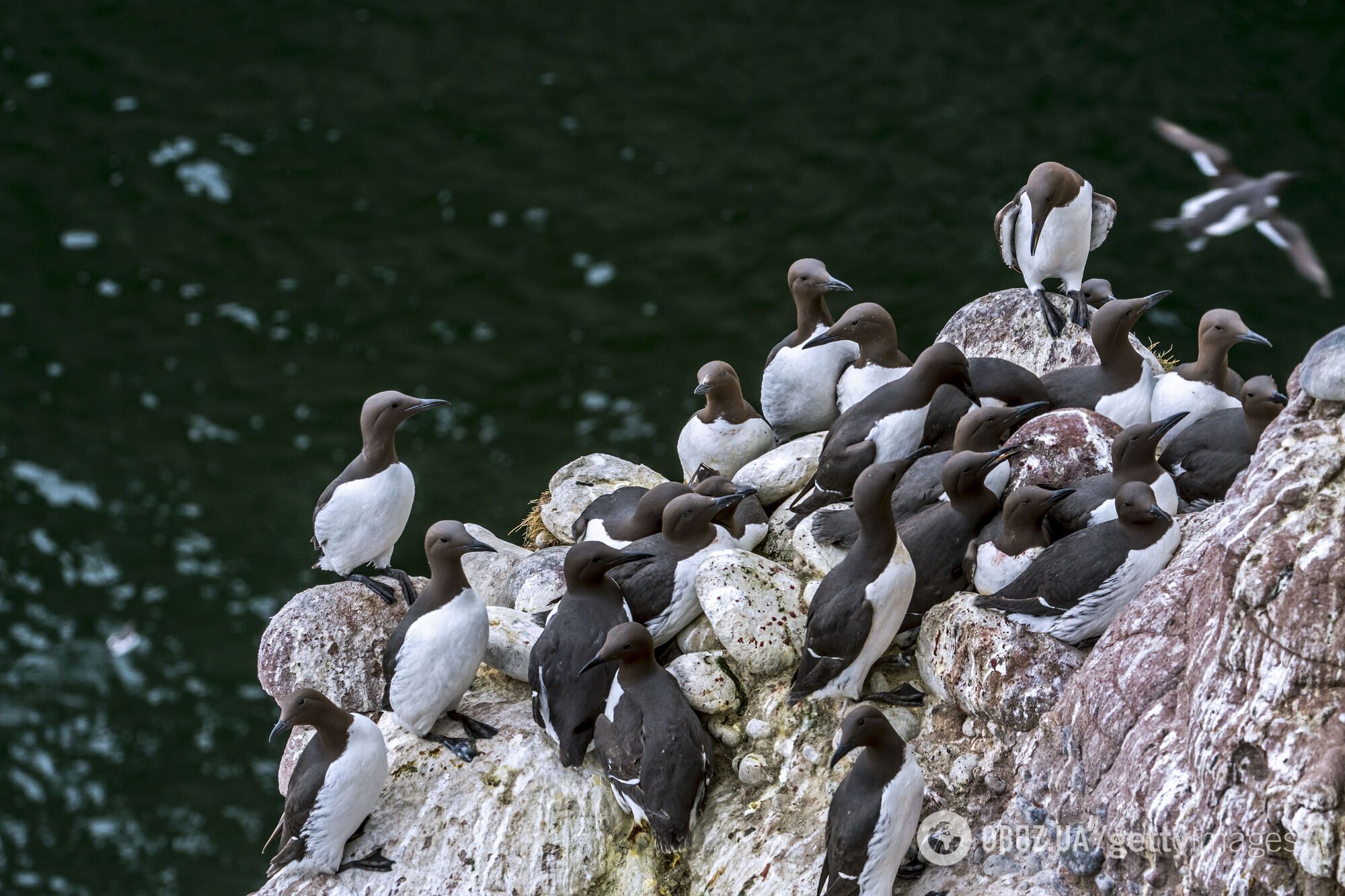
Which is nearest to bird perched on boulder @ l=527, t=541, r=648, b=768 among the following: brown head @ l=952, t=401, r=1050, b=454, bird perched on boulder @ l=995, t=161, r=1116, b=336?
brown head @ l=952, t=401, r=1050, b=454

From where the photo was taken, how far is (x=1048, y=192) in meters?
8.04

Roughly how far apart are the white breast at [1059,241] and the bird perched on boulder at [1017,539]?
8.11 ft

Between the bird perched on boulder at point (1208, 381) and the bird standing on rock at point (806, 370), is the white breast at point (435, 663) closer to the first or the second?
the bird standing on rock at point (806, 370)

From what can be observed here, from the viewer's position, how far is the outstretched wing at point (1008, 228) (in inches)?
335

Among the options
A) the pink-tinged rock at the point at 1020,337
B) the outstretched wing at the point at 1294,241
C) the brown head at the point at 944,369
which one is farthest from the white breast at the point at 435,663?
the outstretched wing at the point at 1294,241

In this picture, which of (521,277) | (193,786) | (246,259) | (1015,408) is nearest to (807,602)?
(1015,408)

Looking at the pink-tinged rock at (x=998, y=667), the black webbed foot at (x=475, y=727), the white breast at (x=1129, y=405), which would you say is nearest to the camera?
the pink-tinged rock at (x=998, y=667)

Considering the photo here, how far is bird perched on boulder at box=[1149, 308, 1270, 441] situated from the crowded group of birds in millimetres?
15

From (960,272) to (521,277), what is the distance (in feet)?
18.0

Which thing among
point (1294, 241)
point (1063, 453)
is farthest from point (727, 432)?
point (1294, 241)

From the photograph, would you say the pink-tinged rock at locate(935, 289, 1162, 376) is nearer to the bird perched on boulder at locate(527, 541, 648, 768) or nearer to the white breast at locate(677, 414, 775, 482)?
the white breast at locate(677, 414, 775, 482)

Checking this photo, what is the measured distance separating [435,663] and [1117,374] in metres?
4.05

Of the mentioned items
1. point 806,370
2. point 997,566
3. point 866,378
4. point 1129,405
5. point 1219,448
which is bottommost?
point 806,370

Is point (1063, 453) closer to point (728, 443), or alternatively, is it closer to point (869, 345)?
point (869, 345)
